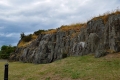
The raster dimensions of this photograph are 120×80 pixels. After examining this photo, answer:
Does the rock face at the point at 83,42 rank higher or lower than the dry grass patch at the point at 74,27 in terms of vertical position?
lower

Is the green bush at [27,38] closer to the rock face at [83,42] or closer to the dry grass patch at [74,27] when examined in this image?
the rock face at [83,42]

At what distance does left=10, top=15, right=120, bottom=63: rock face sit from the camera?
59.2 ft

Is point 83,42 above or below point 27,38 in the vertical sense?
below

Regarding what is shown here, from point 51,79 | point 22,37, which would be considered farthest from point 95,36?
point 22,37

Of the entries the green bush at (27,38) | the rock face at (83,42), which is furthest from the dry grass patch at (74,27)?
the green bush at (27,38)

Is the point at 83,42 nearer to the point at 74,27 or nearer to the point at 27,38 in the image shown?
the point at 74,27

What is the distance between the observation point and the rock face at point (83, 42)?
18047 mm

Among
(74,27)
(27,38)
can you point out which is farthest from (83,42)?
(27,38)

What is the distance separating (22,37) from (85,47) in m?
27.2

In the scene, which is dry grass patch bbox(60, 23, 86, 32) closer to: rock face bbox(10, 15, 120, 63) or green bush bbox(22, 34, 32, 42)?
rock face bbox(10, 15, 120, 63)

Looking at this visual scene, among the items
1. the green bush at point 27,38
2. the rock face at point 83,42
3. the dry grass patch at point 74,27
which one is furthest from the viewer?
the green bush at point 27,38

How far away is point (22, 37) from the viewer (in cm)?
4572

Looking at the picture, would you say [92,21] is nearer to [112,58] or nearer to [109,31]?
[109,31]

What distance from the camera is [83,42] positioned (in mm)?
21922
